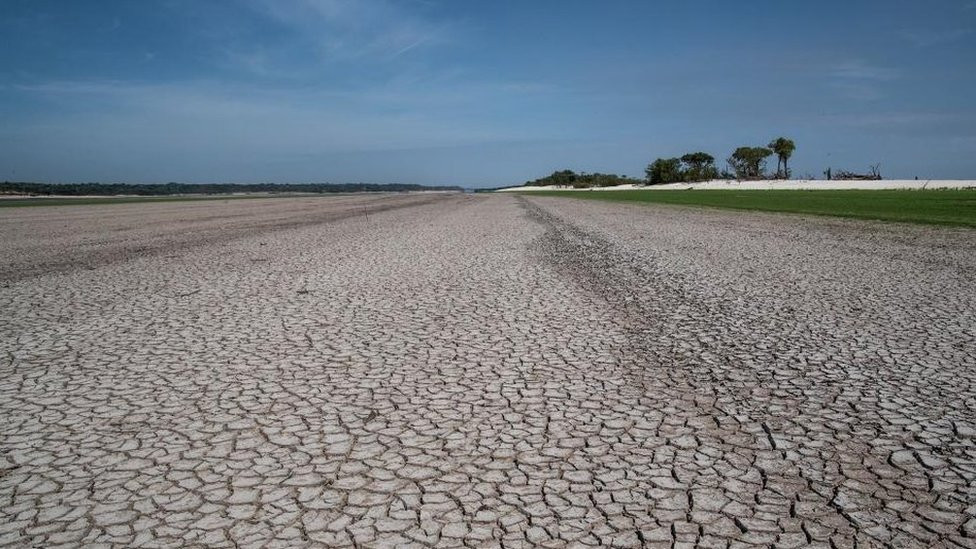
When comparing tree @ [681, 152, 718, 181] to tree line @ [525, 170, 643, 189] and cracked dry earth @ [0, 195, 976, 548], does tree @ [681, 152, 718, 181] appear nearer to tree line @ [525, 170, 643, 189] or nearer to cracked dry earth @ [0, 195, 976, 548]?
tree line @ [525, 170, 643, 189]

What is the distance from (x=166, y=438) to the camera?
2.97 m

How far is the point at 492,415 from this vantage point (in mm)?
3250

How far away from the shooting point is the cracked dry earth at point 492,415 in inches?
88.1

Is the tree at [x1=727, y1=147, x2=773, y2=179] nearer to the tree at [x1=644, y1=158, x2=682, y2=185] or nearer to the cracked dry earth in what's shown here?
the tree at [x1=644, y1=158, x2=682, y2=185]

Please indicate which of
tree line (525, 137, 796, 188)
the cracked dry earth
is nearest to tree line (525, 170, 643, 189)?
tree line (525, 137, 796, 188)

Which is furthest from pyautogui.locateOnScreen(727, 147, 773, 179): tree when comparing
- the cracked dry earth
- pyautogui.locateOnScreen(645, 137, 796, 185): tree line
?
the cracked dry earth

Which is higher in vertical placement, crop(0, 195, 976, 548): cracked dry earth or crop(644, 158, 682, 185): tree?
crop(644, 158, 682, 185): tree

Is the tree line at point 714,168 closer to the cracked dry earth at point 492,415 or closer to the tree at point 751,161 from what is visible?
the tree at point 751,161

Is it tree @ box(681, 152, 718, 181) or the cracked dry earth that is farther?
tree @ box(681, 152, 718, 181)

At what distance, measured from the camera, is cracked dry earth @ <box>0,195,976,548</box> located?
88.1 inches

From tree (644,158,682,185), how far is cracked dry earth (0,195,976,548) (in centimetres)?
10438

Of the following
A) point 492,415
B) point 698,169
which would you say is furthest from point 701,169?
point 492,415

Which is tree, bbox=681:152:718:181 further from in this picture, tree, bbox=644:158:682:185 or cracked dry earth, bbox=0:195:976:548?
cracked dry earth, bbox=0:195:976:548

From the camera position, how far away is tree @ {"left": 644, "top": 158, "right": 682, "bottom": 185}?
10631 centimetres
